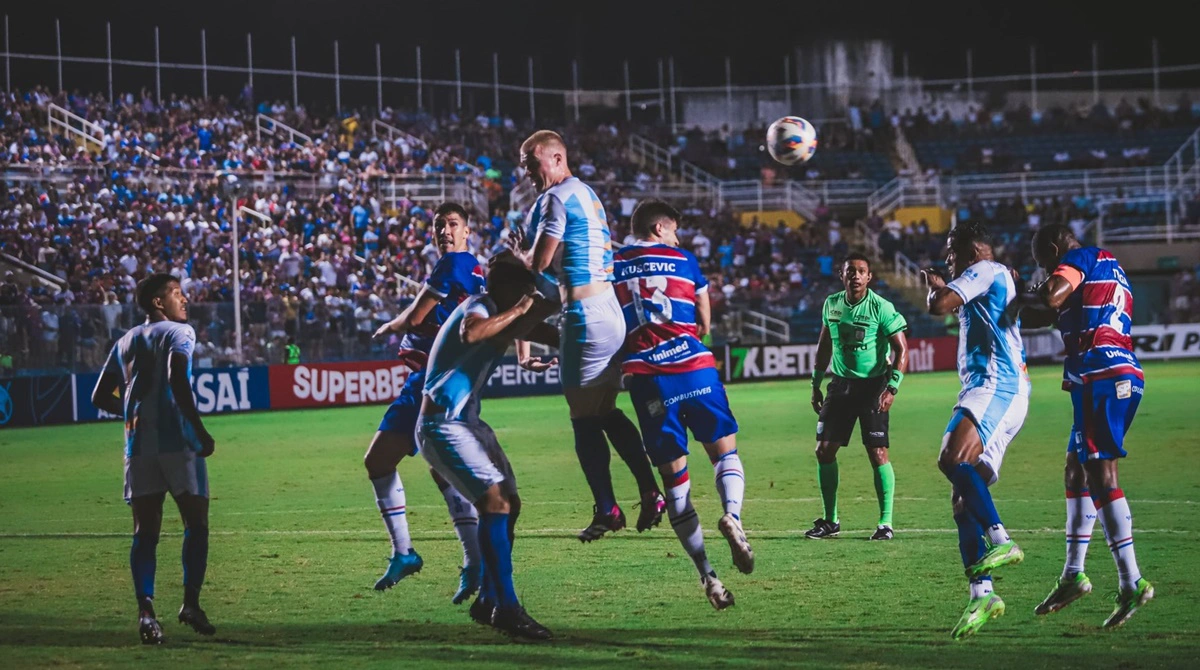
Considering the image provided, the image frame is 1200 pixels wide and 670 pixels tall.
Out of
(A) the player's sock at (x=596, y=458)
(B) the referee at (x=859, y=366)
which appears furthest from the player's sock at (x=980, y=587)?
(B) the referee at (x=859, y=366)

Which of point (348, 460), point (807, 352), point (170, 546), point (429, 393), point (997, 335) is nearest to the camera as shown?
point (429, 393)

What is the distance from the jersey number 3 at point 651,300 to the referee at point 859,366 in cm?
362

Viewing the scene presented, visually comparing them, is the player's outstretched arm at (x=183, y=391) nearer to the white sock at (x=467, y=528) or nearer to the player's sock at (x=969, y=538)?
the white sock at (x=467, y=528)

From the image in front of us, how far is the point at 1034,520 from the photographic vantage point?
1252cm

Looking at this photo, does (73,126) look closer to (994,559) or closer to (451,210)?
(451,210)

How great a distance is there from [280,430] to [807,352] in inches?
779

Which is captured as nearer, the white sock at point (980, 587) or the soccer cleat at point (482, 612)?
the white sock at point (980, 587)

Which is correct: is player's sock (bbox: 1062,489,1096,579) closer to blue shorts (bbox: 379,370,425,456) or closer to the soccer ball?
blue shorts (bbox: 379,370,425,456)

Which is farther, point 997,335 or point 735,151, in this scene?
point 735,151

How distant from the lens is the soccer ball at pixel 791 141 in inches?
551

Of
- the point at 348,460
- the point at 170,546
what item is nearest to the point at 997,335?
the point at 170,546

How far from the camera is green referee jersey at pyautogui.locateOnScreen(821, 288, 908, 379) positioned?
12.4 m

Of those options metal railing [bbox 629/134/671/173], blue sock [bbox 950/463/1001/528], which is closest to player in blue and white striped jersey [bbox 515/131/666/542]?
blue sock [bbox 950/463/1001/528]

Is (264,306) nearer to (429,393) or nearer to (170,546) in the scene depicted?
(170,546)
